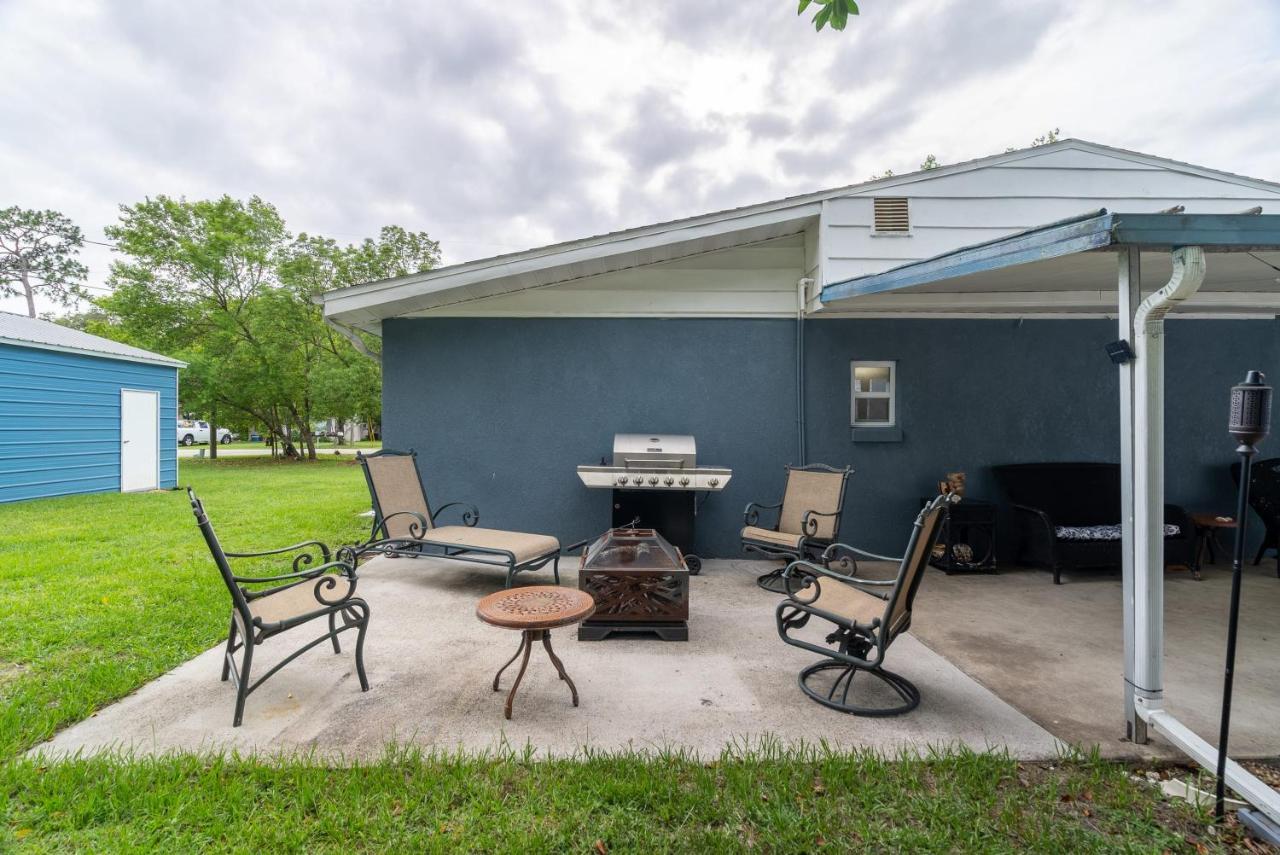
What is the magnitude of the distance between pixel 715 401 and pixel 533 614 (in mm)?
3377

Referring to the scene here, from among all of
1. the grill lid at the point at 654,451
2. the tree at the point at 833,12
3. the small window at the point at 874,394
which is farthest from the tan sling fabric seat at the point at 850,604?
the small window at the point at 874,394

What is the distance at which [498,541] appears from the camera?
423 centimetres

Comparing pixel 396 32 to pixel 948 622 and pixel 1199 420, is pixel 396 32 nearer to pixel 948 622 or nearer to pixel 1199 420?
pixel 948 622

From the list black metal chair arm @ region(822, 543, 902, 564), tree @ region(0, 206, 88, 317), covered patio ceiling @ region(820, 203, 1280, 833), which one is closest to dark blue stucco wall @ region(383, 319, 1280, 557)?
black metal chair arm @ region(822, 543, 902, 564)

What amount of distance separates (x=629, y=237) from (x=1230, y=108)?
886 cm

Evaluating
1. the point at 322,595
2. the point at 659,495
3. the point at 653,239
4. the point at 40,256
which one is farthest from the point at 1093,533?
the point at 40,256

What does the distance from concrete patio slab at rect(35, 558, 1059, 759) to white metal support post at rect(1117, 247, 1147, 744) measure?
0.36m

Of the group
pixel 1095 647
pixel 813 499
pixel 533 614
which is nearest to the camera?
pixel 533 614

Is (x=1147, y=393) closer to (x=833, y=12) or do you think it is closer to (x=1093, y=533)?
(x=833, y=12)

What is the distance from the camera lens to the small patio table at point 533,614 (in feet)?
7.62

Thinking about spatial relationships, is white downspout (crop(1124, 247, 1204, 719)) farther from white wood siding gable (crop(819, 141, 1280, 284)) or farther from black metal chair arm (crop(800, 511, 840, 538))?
white wood siding gable (crop(819, 141, 1280, 284))

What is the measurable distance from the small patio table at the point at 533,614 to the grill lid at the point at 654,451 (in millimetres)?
2181

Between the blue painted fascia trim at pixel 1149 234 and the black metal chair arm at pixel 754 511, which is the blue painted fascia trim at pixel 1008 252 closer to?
the blue painted fascia trim at pixel 1149 234

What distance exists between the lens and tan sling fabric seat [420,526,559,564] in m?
4.08
